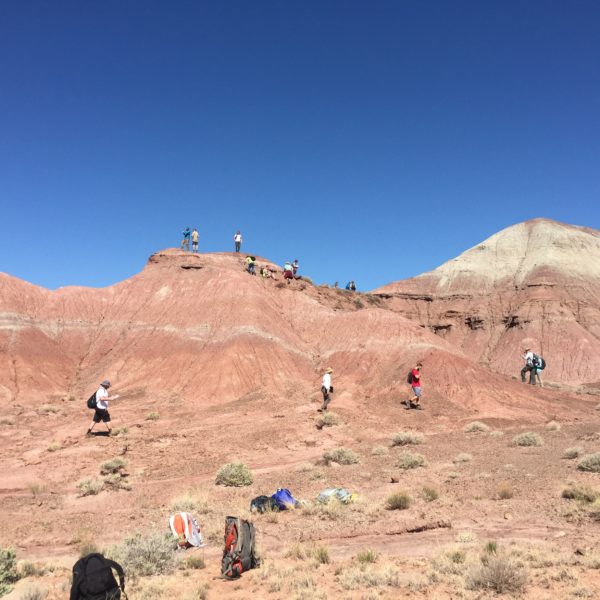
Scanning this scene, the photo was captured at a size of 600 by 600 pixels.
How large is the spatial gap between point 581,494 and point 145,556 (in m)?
8.20

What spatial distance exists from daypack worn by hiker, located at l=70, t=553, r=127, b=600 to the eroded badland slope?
0.74 metres

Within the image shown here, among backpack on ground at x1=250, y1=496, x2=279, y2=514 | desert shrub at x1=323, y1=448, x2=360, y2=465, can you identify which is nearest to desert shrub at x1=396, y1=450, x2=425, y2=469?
desert shrub at x1=323, y1=448, x2=360, y2=465

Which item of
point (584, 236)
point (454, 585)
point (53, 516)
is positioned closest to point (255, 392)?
point (53, 516)

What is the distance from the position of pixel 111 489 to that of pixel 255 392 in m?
15.5

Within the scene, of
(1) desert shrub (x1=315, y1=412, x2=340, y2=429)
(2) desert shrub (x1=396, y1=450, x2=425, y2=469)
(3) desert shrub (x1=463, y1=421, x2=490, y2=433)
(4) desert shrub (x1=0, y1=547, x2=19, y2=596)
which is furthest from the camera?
(1) desert shrub (x1=315, y1=412, x2=340, y2=429)

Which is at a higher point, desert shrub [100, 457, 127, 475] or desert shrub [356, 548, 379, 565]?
desert shrub [100, 457, 127, 475]

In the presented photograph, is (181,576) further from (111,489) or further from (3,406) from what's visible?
(3,406)

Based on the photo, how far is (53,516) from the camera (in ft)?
36.7

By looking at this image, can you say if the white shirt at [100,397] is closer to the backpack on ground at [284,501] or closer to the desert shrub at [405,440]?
the backpack on ground at [284,501]

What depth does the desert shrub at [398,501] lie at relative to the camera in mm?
10578

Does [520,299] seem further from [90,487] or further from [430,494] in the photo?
[90,487]

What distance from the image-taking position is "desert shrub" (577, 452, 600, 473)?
12.1 metres

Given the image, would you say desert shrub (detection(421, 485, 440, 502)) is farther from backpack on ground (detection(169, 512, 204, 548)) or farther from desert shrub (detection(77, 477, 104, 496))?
desert shrub (detection(77, 477, 104, 496))

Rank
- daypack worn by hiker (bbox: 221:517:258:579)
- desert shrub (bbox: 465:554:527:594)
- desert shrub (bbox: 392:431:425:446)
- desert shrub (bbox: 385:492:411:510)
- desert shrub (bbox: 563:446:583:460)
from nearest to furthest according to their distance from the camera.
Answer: desert shrub (bbox: 465:554:527:594), daypack worn by hiker (bbox: 221:517:258:579), desert shrub (bbox: 385:492:411:510), desert shrub (bbox: 563:446:583:460), desert shrub (bbox: 392:431:425:446)
